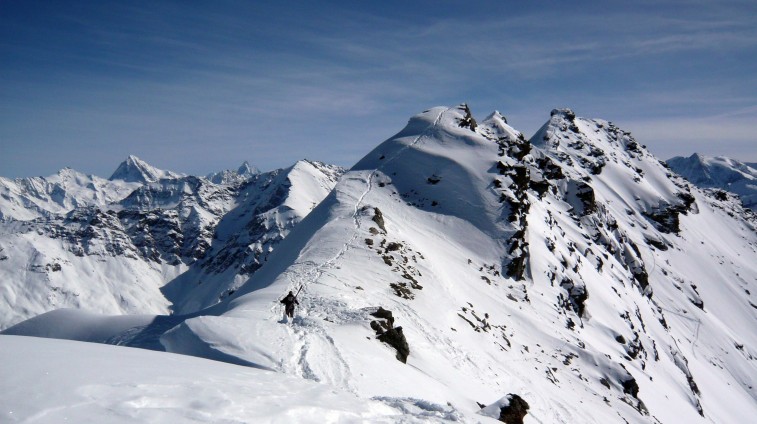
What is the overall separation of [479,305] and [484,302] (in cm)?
154

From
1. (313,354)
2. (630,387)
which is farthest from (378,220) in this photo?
(630,387)

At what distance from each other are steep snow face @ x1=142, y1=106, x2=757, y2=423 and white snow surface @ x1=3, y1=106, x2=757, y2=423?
0.56 feet

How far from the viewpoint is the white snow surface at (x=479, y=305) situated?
16047 mm

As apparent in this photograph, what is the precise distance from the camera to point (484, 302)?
3962cm

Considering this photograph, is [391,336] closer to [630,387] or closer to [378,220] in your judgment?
[378,220]

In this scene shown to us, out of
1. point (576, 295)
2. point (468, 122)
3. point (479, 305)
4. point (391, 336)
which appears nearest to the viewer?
point (391, 336)

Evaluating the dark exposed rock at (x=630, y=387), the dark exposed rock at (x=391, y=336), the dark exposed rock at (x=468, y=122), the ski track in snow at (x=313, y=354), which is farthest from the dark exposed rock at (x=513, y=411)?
the dark exposed rock at (x=468, y=122)

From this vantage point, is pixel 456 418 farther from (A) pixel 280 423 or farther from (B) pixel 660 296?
(B) pixel 660 296

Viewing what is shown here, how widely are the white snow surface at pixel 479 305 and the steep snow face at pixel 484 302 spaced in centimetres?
17

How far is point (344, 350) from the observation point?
53.8 feet

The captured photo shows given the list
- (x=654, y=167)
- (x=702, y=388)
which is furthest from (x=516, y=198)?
(x=654, y=167)

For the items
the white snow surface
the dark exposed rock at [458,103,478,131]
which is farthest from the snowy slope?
the dark exposed rock at [458,103,478,131]

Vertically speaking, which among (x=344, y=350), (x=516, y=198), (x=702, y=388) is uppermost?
(x=516, y=198)

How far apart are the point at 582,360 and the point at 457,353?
19967mm
